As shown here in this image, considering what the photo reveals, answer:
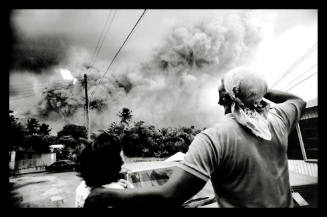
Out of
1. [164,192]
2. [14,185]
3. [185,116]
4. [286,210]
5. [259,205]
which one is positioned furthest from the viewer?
[185,116]

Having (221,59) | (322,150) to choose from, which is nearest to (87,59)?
(221,59)

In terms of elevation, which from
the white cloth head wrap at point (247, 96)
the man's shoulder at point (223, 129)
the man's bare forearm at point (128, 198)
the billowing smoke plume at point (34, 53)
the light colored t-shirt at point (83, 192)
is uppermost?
the billowing smoke plume at point (34, 53)

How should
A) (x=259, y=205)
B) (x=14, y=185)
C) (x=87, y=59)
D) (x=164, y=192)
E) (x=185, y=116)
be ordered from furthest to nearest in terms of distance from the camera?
1. (x=185, y=116)
2. (x=87, y=59)
3. (x=14, y=185)
4. (x=259, y=205)
5. (x=164, y=192)

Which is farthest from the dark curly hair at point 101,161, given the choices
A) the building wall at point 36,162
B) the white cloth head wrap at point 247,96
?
the building wall at point 36,162

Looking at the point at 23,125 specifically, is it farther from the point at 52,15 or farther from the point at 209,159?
the point at 209,159

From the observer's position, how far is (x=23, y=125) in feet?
9.35

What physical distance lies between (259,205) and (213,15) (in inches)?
86.1

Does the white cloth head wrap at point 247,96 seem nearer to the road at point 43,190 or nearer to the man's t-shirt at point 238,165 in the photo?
the man's t-shirt at point 238,165

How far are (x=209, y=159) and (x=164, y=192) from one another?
0.30 metres

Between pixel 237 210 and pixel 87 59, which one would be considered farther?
pixel 87 59

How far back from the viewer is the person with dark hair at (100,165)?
1.79 m

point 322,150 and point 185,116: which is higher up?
point 185,116

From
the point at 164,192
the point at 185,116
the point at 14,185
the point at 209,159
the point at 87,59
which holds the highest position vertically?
the point at 87,59

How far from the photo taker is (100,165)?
5.95ft
